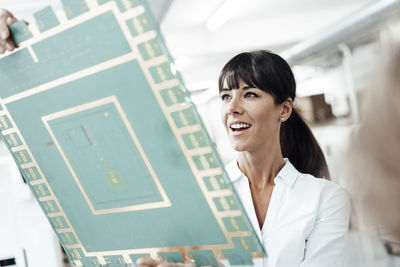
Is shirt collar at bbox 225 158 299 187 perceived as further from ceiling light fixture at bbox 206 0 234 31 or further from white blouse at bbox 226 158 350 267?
ceiling light fixture at bbox 206 0 234 31

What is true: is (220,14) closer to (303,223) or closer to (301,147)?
(301,147)

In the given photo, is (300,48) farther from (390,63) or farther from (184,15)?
(184,15)

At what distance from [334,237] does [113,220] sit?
623 millimetres

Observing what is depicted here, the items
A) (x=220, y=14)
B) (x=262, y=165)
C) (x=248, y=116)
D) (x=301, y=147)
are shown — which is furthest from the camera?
(x=220, y=14)

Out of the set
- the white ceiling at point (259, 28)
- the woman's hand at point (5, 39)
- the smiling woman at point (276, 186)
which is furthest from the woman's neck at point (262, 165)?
the white ceiling at point (259, 28)

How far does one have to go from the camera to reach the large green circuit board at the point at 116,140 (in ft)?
1.91

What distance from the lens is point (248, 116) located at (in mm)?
1078

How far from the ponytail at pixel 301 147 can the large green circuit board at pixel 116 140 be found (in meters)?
0.75

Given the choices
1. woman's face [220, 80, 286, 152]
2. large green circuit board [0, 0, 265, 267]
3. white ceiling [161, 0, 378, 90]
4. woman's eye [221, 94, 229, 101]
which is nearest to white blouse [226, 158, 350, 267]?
woman's face [220, 80, 286, 152]

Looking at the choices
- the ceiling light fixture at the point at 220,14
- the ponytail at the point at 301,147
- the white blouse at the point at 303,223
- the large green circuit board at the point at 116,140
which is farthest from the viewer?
the ceiling light fixture at the point at 220,14

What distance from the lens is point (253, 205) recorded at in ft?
3.85

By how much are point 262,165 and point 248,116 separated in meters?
0.20

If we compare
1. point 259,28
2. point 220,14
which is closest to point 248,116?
point 220,14

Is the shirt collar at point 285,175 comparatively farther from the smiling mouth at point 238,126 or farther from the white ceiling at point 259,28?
the white ceiling at point 259,28
